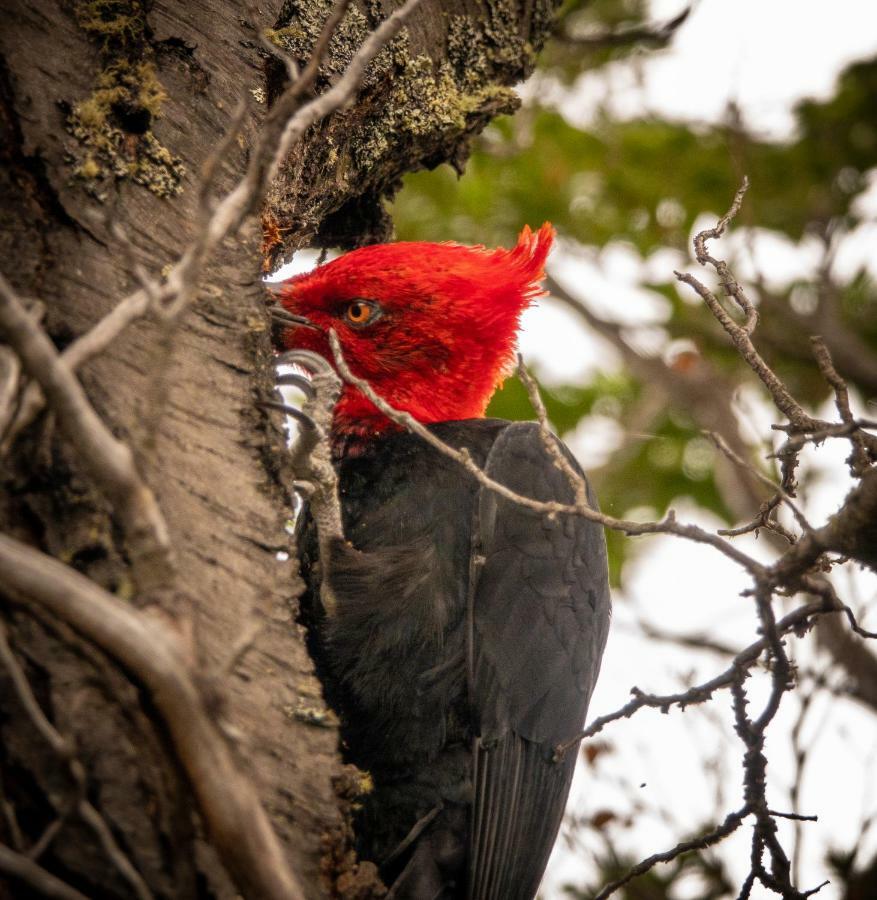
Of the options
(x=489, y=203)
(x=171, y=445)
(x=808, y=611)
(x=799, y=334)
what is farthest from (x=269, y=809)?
(x=799, y=334)

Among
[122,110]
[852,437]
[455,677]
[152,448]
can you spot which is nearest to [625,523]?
[852,437]

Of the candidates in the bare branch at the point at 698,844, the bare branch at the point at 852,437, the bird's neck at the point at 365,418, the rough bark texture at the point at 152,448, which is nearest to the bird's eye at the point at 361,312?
the bird's neck at the point at 365,418

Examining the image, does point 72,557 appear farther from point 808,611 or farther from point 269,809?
point 808,611

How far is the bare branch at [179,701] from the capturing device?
3.89 ft

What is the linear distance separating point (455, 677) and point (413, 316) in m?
1.12

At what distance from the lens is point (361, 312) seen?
120 inches

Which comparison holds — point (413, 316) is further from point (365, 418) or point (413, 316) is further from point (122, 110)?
point (122, 110)

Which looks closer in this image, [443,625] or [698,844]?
[698,844]

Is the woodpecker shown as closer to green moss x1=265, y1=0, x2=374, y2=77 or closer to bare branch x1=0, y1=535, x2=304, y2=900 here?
green moss x1=265, y1=0, x2=374, y2=77

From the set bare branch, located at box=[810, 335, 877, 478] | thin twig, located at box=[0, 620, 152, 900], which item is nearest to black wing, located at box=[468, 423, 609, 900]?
bare branch, located at box=[810, 335, 877, 478]

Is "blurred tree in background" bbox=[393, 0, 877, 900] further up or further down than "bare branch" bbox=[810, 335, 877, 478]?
further up

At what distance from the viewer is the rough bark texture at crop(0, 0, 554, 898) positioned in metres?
1.34

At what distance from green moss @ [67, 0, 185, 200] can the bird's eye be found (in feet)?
3.66

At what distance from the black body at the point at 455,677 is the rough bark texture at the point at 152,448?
77 cm
